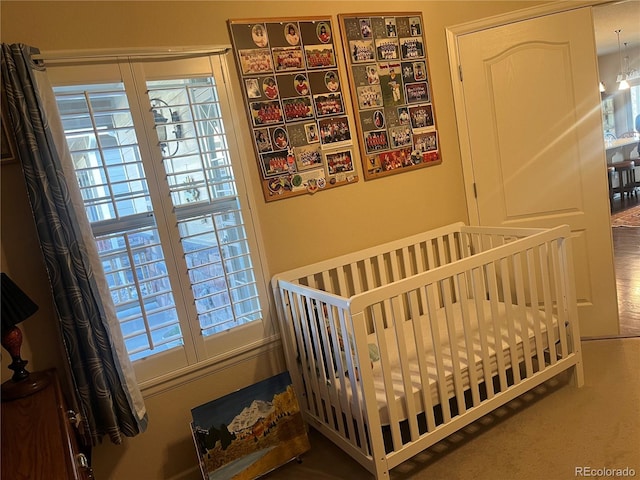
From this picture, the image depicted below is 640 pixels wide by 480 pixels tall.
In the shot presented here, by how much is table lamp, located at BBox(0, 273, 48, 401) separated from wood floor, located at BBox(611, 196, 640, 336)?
309 cm

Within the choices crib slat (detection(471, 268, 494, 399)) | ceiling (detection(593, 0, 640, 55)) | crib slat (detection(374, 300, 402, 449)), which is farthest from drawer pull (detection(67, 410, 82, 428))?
ceiling (detection(593, 0, 640, 55))

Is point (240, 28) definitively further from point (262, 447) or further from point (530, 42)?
point (262, 447)

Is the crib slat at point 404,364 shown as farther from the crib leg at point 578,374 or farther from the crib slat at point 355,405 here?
the crib leg at point 578,374

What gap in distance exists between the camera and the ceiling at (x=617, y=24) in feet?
15.1

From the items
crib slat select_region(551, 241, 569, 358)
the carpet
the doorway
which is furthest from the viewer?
the carpet

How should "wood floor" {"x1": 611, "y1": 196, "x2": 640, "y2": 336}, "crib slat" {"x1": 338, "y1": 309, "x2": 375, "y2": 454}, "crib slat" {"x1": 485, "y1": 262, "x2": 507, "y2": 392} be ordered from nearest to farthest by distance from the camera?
"crib slat" {"x1": 338, "y1": 309, "x2": 375, "y2": 454} < "crib slat" {"x1": 485, "y1": 262, "x2": 507, "y2": 392} < "wood floor" {"x1": 611, "y1": 196, "x2": 640, "y2": 336}

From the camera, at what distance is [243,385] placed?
7.54ft

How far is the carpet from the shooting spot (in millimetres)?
5605

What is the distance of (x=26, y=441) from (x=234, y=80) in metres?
1.62

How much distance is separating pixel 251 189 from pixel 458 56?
5.04ft

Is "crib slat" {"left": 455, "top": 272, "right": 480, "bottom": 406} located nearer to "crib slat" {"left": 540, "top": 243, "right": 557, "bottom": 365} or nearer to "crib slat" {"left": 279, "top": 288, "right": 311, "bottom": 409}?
"crib slat" {"left": 540, "top": 243, "right": 557, "bottom": 365}

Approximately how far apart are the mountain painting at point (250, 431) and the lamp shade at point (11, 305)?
0.81 meters

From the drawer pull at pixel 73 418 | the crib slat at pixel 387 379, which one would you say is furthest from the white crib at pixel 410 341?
the drawer pull at pixel 73 418

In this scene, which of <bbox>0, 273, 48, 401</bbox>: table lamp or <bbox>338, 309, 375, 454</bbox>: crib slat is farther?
<bbox>338, 309, 375, 454</bbox>: crib slat
